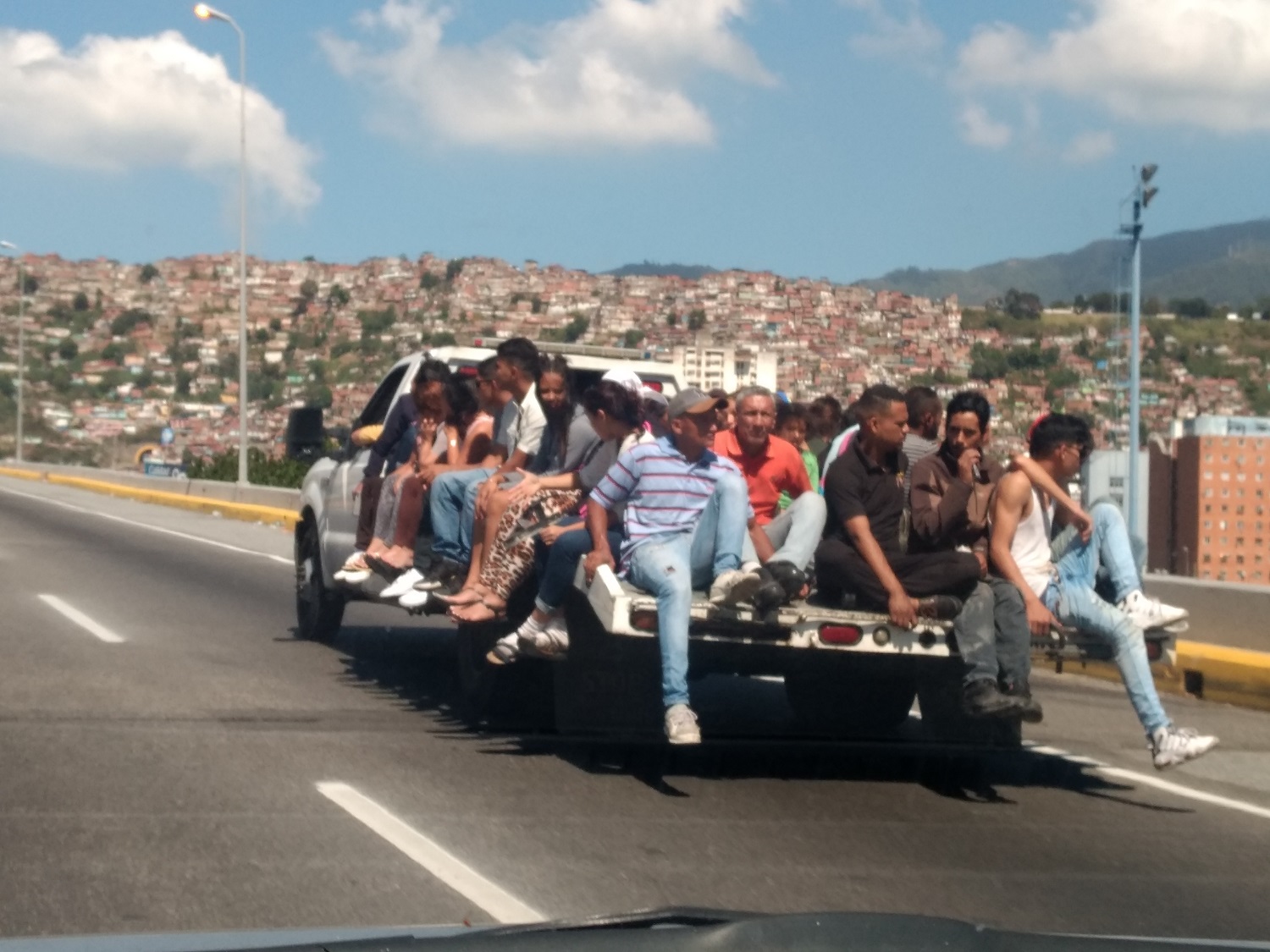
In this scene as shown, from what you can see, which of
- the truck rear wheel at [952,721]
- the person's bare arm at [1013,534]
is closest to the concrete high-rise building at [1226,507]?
the truck rear wheel at [952,721]

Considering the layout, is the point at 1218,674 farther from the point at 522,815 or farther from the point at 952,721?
the point at 522,815

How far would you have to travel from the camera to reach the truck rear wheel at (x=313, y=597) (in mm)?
12541

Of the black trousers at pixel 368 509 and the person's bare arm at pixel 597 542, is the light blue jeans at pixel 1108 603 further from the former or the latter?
the black trousers at pixel 368 509

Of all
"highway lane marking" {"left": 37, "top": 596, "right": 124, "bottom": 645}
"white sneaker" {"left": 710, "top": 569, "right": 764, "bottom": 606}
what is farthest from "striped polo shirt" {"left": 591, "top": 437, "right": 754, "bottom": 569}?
"highway lane marking" {"left": 37, "top": 596, "right": 124, "bottom": 645}

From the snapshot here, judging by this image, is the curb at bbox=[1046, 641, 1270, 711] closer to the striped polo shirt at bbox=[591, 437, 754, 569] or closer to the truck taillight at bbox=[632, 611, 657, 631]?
the striped polo shirt at bbox=[591, 437, 754, 569]

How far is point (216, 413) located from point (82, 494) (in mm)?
23869

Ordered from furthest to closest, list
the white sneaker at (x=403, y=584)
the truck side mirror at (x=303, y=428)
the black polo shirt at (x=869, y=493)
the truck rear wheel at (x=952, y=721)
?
the truck side mirror at (x=303, y=428)
the white sneaker at (x=403, y=584)
the truck rear wheel at (x=952, y=721)
the black polo shirt at (x=869, y=493)

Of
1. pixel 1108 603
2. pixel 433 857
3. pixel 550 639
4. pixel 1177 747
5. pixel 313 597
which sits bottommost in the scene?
pixel 433 857

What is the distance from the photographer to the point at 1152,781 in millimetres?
8484

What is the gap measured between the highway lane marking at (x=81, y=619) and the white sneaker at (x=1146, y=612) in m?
Result: 7.08

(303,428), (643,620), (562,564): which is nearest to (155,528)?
(303,428)

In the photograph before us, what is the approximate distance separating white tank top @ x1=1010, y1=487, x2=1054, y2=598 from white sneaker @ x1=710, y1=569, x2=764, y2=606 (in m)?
1.48

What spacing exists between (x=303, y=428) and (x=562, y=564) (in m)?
3.46

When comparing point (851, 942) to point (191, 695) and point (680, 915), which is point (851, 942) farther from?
point (191, 695)
